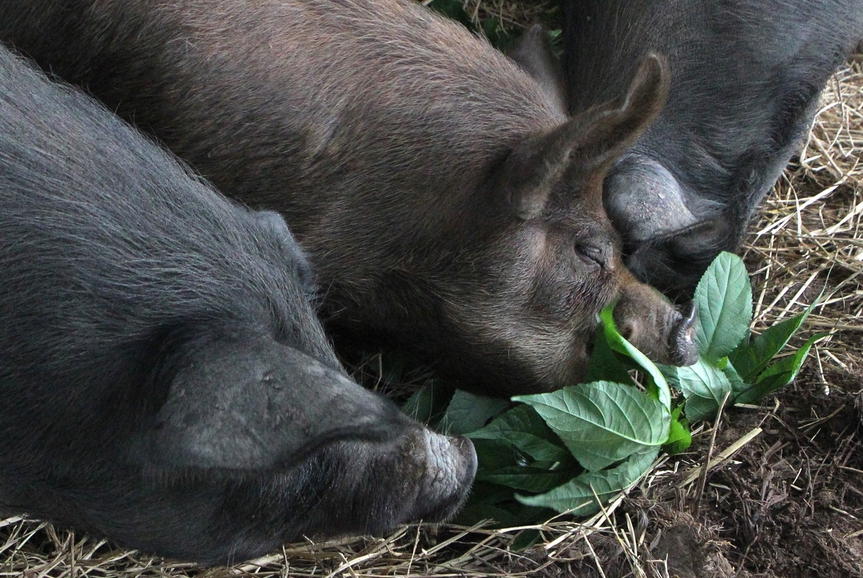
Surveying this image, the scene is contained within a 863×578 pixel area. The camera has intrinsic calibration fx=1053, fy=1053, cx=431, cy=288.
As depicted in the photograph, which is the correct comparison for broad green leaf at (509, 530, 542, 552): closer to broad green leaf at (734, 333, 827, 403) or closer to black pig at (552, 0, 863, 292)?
broad green leaf at (734, 333, 827, 403)

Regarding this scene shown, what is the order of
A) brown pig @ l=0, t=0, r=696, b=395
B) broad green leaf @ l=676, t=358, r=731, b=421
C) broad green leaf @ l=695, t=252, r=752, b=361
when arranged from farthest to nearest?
1. broad green leaf @ l=695, t=252, r=752, b=361
2. broad green leaf @ l=676, t=358, r=731, b=421
3. brown pig @ l=0, t=0, r=696, b=395

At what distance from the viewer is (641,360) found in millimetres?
3125

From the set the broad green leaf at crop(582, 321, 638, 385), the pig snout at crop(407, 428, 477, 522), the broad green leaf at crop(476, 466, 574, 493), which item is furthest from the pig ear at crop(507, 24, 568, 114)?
the pig snout at crop(407, 428, 477, 522)

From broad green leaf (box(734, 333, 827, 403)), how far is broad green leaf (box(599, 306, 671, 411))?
0.35 metres

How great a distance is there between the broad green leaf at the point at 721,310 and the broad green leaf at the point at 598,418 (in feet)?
1.68

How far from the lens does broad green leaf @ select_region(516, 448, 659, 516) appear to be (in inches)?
119

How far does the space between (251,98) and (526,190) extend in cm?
90

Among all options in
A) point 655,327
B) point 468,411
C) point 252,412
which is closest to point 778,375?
point 655,327

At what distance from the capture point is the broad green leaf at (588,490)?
9.89ft

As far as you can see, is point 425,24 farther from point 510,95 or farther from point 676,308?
point 676,308

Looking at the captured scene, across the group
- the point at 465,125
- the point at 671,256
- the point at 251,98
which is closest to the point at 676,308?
the point at 671,256

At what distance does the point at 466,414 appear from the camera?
133 inches

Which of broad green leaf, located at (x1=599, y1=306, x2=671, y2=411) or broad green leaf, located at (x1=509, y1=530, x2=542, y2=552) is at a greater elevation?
broad green leaf, located at (x1=599, y1=306, x2=671, y2=411)

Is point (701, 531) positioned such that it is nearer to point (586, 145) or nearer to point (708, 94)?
point (586, 145)
